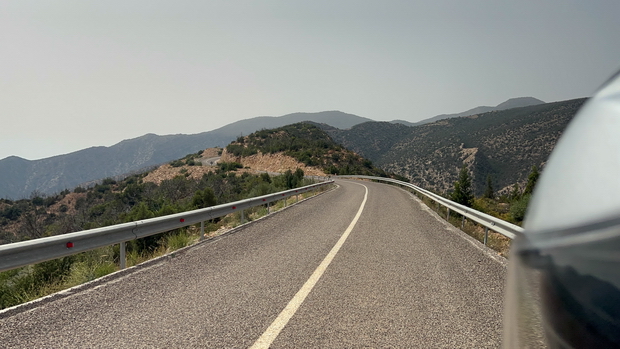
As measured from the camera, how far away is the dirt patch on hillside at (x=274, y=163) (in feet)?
216

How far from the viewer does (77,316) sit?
4.31 m

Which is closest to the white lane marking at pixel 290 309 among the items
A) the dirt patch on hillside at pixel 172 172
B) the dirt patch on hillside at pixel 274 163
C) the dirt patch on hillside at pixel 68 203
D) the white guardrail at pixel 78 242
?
the white guardrail at pixel 78 242

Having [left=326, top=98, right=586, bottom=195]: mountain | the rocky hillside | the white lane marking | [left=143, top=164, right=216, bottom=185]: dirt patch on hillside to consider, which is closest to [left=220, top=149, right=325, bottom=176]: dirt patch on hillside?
the rocky hillside

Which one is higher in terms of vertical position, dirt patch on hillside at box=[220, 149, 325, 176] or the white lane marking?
dirt patch on hillside at box=[220, 149, 325, 176]

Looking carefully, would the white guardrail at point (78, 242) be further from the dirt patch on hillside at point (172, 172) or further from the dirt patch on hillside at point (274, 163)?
the dirt patch on hillside at point (274, 163)

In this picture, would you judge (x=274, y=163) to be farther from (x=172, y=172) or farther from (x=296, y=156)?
(x=172, y=172)

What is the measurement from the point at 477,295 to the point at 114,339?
14.1 feet

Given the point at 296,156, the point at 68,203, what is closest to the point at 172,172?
the point at 68,203

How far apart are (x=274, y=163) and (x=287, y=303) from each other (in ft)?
223

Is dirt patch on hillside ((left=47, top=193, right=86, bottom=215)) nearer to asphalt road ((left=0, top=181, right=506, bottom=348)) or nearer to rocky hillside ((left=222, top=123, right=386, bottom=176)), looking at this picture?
rocky hillside ((left=222, top=123, right=386, bottom=176))

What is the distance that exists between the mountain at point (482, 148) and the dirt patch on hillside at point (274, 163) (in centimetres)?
3113

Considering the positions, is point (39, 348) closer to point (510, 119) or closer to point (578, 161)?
point (578, 161)

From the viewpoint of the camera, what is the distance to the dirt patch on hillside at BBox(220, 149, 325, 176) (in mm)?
65875

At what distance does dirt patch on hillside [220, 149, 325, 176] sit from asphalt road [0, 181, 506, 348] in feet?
183
